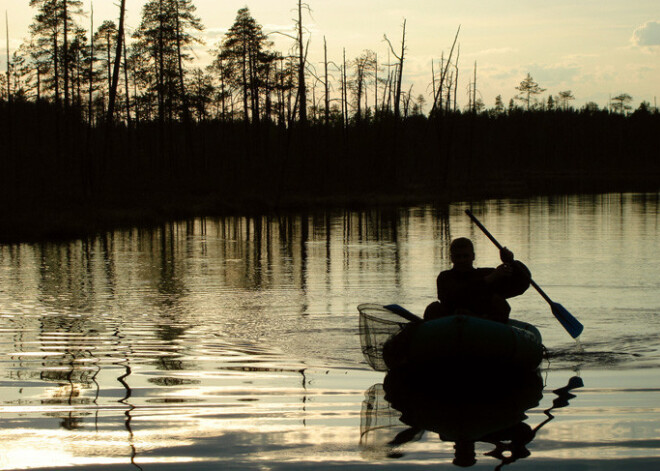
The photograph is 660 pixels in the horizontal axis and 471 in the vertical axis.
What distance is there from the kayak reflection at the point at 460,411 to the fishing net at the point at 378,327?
26 centimetres

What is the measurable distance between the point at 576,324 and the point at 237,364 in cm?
427

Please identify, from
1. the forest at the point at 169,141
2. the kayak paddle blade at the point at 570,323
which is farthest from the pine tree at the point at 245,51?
the kayak paddle blade at the point at 570,323

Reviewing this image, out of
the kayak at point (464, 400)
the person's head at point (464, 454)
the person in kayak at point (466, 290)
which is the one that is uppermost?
the person in kayak at point (466, 290)

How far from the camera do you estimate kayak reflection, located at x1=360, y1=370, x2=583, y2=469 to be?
6.56m

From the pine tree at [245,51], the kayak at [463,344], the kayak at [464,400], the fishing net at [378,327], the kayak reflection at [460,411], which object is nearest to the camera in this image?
the kayak reflection at [460,411]

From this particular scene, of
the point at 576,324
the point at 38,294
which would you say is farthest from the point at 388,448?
the point at 38,294

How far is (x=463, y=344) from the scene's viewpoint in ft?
27.1

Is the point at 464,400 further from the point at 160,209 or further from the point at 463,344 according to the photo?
the point at 160,209

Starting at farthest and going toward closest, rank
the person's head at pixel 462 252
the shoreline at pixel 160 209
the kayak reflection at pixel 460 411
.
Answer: the shoreline at pixel 160 209 → the person's head at pixel 462 252 → the kayak reflection at pixel 460 411

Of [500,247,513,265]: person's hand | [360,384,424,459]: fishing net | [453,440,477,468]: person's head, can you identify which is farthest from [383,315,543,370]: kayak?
[453,440,477,468]: person's head

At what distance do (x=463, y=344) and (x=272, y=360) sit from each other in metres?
2.67

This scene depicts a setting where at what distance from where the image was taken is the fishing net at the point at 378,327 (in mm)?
9172

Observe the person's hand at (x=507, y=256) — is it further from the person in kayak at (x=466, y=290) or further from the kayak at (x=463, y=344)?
the kayak at (x=463, y=344)

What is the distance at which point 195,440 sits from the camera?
6605 millimetres
